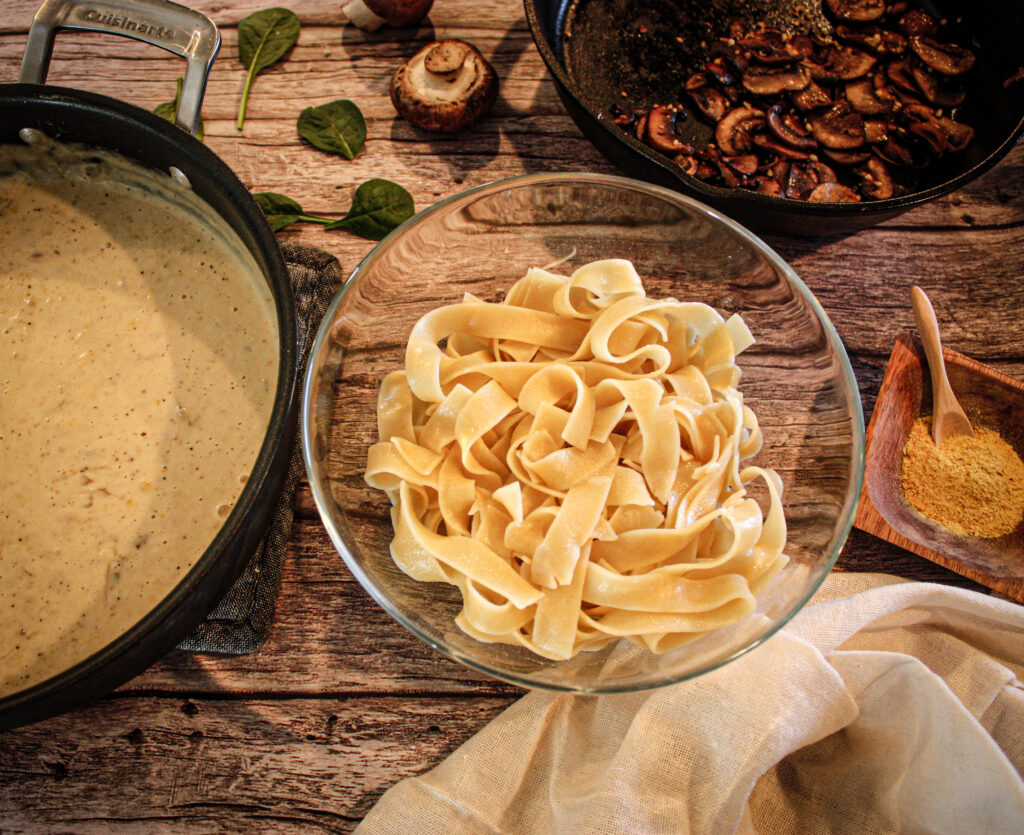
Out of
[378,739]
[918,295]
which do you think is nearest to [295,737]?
[378,739]

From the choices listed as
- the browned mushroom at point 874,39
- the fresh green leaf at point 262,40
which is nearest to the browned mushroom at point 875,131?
the browned mushroom at point 874,39

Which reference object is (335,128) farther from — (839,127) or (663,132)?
(839,127)

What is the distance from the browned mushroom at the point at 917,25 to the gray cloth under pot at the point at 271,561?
5.95 ft

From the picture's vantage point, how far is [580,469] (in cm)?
149

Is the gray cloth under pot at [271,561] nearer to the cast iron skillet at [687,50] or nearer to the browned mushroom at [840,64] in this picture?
the cast iron skillet at [687,50]

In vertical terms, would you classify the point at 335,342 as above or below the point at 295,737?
above

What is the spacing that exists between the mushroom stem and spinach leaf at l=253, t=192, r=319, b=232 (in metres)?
0.64

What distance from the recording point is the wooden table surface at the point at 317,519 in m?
1.67

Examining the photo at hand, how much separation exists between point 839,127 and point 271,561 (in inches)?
75.1

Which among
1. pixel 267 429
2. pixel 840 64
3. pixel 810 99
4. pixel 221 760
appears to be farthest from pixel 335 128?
pixel 221 760

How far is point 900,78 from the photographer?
206 centimetres

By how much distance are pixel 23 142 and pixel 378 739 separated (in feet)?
5.30

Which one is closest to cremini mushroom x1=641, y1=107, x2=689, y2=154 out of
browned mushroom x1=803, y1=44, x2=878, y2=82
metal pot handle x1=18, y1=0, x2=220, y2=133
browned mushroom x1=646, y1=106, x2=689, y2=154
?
browned mushroom x1=646, y1=106, x2=689, y2=154

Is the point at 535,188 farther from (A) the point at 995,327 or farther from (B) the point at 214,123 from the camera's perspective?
(A) the point at 995,327
